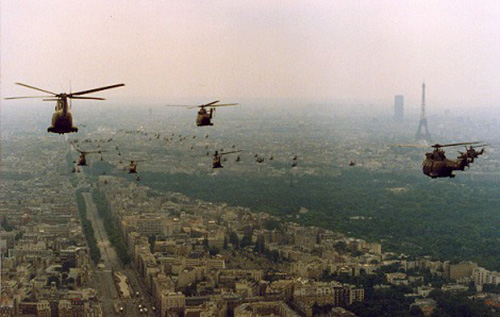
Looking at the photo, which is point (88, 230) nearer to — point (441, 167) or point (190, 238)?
point (190, 238)

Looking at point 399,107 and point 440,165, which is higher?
point 399,107

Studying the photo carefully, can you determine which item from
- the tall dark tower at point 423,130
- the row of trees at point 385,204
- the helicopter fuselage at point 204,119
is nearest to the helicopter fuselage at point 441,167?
the helicopter fuselage at point 204,119

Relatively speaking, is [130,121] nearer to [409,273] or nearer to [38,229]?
[38,229]

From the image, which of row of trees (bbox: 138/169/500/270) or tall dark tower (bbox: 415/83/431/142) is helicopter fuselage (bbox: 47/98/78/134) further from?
tall dark tower (bbox: 415/83/431/142)

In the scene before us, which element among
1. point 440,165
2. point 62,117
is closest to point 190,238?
point 440,165

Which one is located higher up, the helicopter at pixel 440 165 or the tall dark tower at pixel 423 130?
the helicopter at pixel 440 165

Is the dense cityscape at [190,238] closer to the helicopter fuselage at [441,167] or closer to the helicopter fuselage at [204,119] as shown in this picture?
the helicopter fuselage at [204,119]

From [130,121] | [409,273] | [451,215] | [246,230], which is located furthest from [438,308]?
[130,121]
